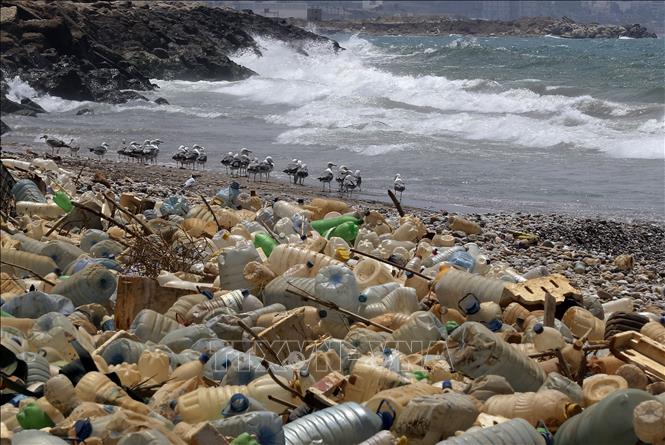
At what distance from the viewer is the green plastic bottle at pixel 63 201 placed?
8.60 m

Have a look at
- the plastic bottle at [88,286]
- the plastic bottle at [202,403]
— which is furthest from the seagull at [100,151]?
the plastic bottle at [202,403]

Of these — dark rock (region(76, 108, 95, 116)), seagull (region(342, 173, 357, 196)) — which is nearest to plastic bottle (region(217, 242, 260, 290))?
seagull (region(342, 173, 357, 196))

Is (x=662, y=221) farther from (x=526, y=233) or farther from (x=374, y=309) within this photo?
(x=374, y=309)

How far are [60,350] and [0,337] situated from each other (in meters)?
1.94

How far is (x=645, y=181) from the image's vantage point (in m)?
18.2

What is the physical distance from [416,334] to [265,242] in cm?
221

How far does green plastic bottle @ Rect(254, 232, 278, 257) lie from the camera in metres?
7.85

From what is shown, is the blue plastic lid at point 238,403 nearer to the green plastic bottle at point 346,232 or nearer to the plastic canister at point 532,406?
the plastic canister at point 532,406

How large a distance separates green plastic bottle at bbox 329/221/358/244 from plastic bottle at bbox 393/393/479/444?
4067 millimetres

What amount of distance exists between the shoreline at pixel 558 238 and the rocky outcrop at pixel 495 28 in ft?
333

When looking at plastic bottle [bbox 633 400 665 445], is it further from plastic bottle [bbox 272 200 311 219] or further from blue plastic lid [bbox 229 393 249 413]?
plastic bottle [bbox 272 200 311 219]

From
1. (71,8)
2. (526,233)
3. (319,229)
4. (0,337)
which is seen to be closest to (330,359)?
(0,337)

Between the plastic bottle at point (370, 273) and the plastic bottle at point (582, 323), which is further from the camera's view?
the plastic bottle at point (370, 273)

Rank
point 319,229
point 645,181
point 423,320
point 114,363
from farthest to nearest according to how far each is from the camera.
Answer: point 645,181, point 319,229, point 423,320, point 114,363
